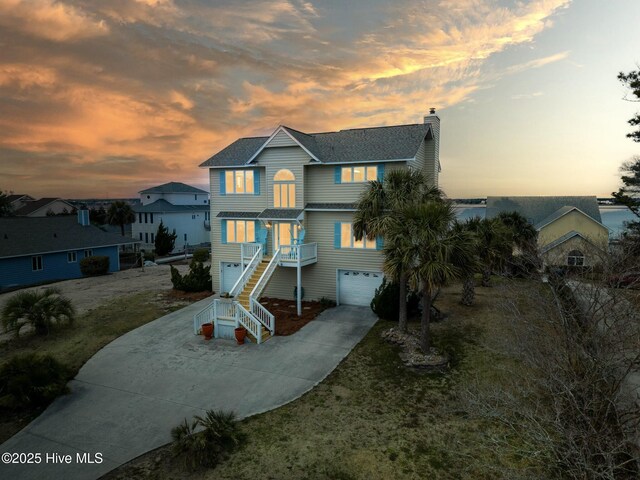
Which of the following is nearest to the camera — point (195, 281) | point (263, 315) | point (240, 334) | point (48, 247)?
point (240, 334)

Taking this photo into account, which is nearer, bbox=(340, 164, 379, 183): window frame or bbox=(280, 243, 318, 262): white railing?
bbox=(280, 243, 318, 262): white railing

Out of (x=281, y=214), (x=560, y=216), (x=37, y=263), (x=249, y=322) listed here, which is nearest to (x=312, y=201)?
(x=281, y=214)

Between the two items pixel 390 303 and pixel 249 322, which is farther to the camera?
pixel 390 303

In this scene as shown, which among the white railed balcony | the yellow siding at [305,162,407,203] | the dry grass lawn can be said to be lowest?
the dry grass lawn

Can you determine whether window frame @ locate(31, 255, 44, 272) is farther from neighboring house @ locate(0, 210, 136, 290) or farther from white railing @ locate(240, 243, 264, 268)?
white railing @ locate(240, 243, 264, 268)

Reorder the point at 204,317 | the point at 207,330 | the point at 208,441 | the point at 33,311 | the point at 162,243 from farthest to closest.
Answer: the point at 162,243 → the point at 204,317 → the point at 33,311 → the point at 207,330 → the point at 208,441

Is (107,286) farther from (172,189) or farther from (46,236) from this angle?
(172,189)

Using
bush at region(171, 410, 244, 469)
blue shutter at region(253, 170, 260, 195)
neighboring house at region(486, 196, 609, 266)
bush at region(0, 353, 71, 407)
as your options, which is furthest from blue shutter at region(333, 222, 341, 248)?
neighboring house at region(486, 196, 609, 266)
